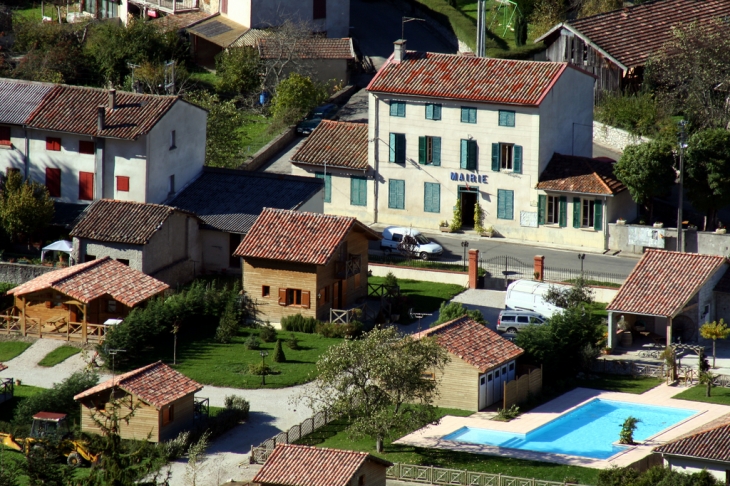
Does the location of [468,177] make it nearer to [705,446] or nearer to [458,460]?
[458,460]

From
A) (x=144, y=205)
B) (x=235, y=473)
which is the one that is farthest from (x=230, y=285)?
(x=235, y=473)

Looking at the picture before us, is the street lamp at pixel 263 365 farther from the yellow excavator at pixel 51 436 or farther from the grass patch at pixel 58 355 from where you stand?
the yellow excavator at pixel 51 436

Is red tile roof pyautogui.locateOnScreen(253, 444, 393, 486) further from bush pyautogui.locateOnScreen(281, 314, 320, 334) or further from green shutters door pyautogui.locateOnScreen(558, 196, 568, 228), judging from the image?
green shutters door pyautogui.locateOnScreen(558, 196, 568, 228)

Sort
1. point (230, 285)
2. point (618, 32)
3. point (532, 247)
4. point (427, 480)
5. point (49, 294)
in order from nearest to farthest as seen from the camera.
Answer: point (427, 480) < point (49, 294) < point (230, 285) < point (532, 247) < point (618, 32)

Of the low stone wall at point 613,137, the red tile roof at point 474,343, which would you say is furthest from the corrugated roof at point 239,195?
the low stone wall at point 613,137

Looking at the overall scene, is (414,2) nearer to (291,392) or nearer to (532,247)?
(532,247)

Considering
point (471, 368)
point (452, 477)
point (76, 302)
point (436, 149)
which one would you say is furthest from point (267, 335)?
point (436, 149)

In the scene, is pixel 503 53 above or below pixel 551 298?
above
